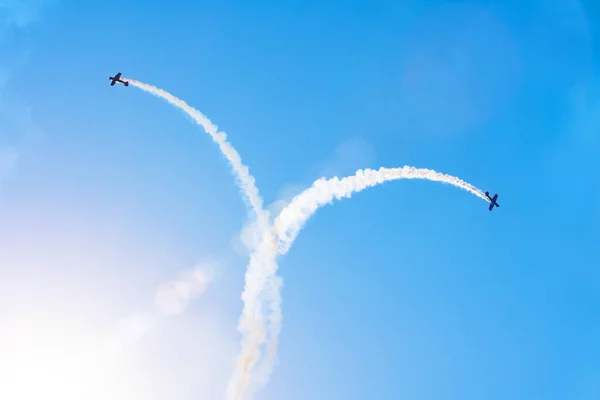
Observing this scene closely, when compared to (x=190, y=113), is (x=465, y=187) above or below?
above

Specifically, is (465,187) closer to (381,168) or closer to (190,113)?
(381,168)

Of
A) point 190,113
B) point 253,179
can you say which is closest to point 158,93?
point 190,113

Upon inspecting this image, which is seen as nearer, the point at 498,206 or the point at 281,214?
the point at 281,214

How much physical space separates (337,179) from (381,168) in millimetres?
8087

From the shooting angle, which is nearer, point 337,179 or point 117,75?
point 337,179

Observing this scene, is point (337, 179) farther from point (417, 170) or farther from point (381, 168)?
point (417, 170)

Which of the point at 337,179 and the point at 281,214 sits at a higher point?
the point at 337,179

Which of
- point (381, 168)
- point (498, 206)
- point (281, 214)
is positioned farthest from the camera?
point (498, 206)

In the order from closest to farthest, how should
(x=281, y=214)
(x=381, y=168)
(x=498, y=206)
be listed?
(x=281, y=214) < (x=381, y=168) < (x=498, y=206)

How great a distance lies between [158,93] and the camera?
8488 centimetres

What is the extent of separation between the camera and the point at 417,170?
8406 centimetres

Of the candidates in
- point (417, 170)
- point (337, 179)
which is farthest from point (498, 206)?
point (337, 179)

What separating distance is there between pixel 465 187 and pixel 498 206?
8.08 m

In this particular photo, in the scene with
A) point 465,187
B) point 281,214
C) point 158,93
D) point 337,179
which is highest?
point 465,187
